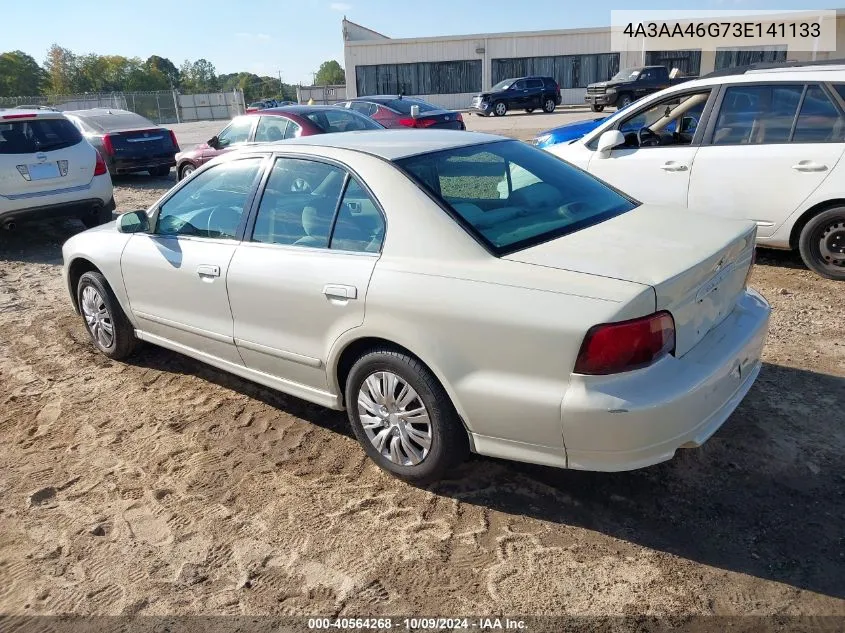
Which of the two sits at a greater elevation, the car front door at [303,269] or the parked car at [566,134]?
the parked car at [566,134]

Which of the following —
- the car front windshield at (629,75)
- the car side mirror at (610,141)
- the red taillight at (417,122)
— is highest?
the car front windshield at (629,75)

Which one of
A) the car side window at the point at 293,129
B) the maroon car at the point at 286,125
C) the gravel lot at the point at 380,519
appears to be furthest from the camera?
the maroon car at the point at 286,125

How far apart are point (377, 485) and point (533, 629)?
114 cm

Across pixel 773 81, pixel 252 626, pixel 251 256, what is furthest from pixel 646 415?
pixel 773 81

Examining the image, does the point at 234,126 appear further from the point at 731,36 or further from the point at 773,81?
the point at 731,36

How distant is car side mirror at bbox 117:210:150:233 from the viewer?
13.9 feet

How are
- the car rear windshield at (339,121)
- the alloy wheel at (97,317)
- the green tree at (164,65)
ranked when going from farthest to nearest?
the green tree at (164,65) < the car rear windshield at (339,121) < the alloy wheel at (97,317)

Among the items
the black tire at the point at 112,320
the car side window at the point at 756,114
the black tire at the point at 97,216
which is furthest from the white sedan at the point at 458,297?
the black tire at the point at 97,216

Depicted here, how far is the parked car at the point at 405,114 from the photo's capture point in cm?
1396

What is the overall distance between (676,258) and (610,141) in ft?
12.5

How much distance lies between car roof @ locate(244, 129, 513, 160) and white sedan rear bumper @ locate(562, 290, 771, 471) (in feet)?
5.11

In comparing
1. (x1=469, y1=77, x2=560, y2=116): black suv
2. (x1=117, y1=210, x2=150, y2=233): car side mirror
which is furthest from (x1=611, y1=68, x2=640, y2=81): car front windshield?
(x1=117, y1=210, x2=150, y2=233): car side mirror

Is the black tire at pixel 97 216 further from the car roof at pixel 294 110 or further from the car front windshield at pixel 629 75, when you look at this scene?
the car front windshield at pixel 629 75

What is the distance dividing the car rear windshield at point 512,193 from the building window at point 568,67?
40775 mm
